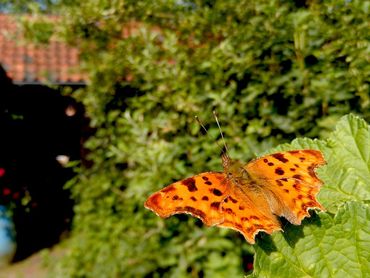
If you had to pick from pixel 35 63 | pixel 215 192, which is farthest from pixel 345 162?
pixel 35 63

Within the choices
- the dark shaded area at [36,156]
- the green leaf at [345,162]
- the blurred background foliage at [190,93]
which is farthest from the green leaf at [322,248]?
the dark shaded area at [36,156]

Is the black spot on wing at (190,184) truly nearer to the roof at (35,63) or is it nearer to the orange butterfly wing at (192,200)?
the orange butterfly wing at (192,200)

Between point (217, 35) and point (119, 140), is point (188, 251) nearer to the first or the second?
point (119, 140)

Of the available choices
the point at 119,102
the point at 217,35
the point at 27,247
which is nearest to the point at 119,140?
the point at 119,102

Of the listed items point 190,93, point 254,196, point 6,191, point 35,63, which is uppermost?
point 254,196

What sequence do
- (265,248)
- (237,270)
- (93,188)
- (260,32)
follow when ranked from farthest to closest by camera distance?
(93,188) → (237,270) → (260,32) → (265,248)

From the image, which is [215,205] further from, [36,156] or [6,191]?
[36,156]
